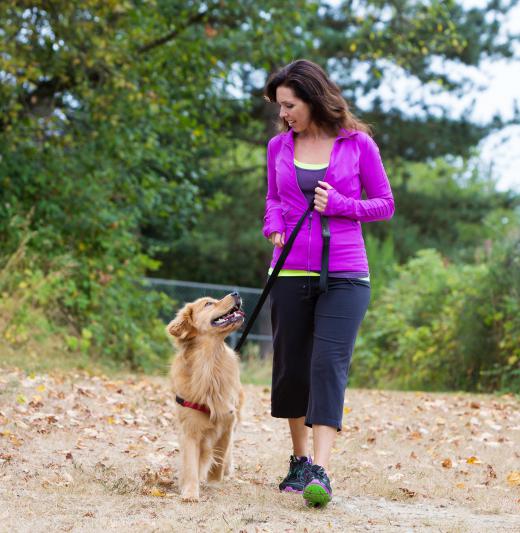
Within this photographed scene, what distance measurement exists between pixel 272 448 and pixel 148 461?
122 centimetres

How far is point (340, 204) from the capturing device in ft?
14.5

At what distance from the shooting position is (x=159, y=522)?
13.0 feet

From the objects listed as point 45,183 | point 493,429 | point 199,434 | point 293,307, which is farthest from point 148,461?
point 45,183

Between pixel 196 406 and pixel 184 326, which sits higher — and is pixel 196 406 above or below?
below

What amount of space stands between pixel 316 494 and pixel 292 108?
1.94 meters

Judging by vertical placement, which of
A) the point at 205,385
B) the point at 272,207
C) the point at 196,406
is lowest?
the point at 196,406

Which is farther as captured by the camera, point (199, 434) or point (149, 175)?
point (149, 175)

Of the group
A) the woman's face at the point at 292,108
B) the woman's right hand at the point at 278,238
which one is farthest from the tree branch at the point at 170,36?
the woman's right hand at the point at 278,238

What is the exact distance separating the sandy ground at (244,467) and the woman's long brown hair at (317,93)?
6.44 ft

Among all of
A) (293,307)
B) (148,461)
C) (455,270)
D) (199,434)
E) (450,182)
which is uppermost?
(450,182)

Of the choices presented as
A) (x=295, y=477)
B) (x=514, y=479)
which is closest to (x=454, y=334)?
(x=514, y=479)

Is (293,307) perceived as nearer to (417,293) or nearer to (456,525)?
(456,525)

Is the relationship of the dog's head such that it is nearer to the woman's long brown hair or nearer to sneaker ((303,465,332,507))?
sneaker ((303,465,332,507))

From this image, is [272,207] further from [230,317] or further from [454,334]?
[454,334]
